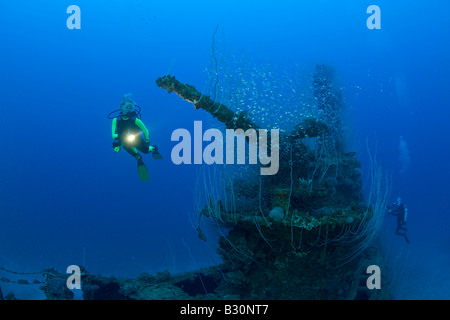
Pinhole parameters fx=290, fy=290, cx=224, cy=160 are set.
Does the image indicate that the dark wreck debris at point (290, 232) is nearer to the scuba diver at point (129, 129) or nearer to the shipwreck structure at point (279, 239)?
the shipwreck structure at point (279, 239)

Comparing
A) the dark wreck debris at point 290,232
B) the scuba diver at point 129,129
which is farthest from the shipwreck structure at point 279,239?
the scuba diver at point 129,129

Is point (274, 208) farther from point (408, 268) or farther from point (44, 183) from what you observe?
point (44, 183)

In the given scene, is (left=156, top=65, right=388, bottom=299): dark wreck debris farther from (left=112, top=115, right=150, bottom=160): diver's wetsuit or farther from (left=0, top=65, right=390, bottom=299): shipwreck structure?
(left=112, top=115, right=150, bottom=160): diver's wetsuit

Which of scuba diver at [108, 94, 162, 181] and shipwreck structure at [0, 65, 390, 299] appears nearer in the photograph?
shipwreck structure at [0, 65, 390, 299]

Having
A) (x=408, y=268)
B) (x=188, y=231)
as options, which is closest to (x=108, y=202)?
(x=188, y=231)

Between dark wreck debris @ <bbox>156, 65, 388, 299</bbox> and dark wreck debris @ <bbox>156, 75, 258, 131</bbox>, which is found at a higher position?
dark wreck debris @ <bbox>156, 75, 258, 131</bbox>

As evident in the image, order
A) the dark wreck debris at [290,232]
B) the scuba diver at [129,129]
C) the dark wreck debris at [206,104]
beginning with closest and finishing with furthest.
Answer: the dark wreck debris at [290,232], the dark wreck debris at [206,104], the scuba diver at [129,129]

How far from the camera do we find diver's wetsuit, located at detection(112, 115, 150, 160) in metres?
6.55

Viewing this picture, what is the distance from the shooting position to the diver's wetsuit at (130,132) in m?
6.55

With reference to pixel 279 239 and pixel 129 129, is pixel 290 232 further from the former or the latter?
pixel 129 129

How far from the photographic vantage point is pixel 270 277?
197 inches

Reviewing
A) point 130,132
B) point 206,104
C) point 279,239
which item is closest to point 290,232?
point 279,239

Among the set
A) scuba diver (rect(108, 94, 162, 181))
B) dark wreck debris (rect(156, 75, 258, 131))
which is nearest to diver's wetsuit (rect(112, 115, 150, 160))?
scuba diver (rect(108, 94, 162, 181))

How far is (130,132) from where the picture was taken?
6582mm
